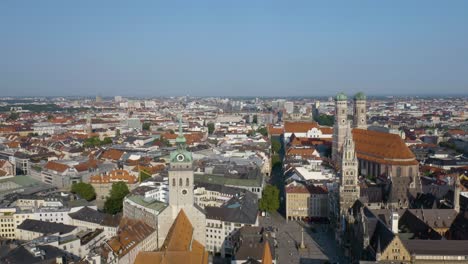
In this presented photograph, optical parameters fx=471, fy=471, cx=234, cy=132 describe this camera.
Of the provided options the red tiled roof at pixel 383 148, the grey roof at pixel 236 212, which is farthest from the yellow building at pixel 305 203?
the red tiled roof at pixel 383 148

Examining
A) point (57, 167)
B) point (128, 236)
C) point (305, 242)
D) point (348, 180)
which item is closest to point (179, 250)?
point (128, 236)

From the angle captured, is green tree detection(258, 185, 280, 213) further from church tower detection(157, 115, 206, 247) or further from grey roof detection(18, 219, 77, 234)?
grey roof detection(18, 219, 77, 234)

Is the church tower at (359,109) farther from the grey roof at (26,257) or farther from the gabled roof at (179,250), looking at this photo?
the grey roof at (26,257)

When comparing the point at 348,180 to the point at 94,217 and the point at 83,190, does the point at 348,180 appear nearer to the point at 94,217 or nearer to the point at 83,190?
the point at 94,217

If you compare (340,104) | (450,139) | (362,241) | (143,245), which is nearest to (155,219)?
(143,245)

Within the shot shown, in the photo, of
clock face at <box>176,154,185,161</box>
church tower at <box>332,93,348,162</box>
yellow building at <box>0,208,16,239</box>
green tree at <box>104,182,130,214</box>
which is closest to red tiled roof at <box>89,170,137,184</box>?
green tree at <box>104,182,130,214</box>
